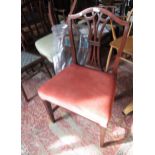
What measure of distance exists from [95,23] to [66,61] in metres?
0.63

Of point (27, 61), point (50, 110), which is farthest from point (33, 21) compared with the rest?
point (50, 110)

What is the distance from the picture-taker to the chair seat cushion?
1.04m

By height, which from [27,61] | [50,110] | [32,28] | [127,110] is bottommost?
[127,110]

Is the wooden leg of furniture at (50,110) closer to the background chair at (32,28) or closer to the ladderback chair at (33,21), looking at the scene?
the background chair at (32,28)

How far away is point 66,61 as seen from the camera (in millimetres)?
1763

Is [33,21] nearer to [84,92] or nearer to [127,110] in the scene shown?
[84,92]

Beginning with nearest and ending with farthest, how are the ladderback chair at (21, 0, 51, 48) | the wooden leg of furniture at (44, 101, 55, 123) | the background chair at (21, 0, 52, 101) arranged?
the wooden leg of furniture at (44, 101, 55, 123), the background chair at (21, 0, 52, 101), the ladderback chair at (21, 0, 51, 48)

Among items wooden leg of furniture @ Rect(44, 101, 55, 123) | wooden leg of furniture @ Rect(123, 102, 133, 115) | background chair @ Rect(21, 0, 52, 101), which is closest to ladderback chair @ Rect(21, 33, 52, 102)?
background chair @ Rect(21, 0, 52, 101)

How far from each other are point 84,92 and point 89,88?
0.05 metres

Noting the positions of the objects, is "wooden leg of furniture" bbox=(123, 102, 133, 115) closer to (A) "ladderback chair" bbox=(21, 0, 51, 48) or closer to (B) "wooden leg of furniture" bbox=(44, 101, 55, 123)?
Answer: (B) "wooden leg of furniture" bbox=(44, 101, 55, 123)

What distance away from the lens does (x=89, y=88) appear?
1161 mm
